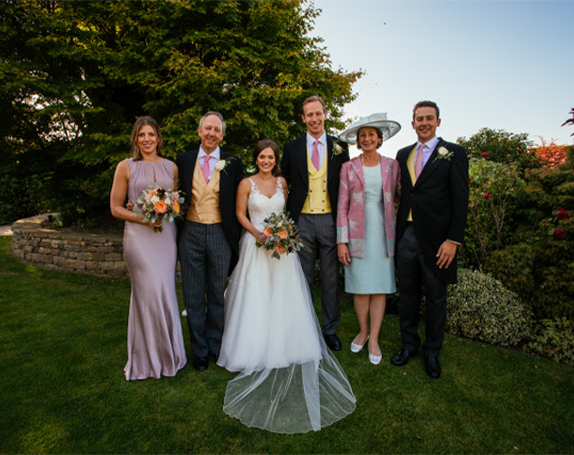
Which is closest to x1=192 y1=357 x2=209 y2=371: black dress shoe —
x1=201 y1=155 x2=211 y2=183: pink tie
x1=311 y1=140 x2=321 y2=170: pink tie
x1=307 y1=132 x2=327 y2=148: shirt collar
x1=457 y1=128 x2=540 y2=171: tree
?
x1=201 y1=155 x2=211 y2=183: pink tie

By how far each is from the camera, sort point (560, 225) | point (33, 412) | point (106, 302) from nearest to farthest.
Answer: point (33, 412) < point (560, 225) < point (106, 302)

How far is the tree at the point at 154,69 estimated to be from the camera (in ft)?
21.0

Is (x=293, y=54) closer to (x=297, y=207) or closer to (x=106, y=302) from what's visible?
(x=297, y=207)

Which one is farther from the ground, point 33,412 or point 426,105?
point 426,105

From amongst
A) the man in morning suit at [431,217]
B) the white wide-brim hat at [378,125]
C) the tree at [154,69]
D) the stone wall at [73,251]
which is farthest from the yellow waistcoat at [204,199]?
the stone wall at [73,251]

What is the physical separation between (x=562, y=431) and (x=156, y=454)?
3066 mm

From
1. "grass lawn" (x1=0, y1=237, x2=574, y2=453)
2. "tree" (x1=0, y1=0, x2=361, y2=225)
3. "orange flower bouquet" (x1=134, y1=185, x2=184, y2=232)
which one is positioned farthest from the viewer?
"tree" (x1=0, y1=0, x2=361, y2=225)

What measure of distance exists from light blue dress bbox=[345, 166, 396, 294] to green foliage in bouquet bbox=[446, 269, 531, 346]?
1.39 metres

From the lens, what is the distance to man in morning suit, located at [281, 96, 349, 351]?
3605 millimetres

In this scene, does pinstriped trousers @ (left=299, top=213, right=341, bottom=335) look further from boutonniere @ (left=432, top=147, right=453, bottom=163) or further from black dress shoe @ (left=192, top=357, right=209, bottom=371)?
black dress shoe @ (left=192, top=357, right=209, bottom=371)

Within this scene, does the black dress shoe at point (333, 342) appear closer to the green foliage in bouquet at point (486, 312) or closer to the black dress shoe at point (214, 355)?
the black dress shoe at point (214, 355)

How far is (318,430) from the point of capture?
2584 millimetres

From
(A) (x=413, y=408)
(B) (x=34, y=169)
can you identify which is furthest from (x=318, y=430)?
(B) (x=34, y=169)

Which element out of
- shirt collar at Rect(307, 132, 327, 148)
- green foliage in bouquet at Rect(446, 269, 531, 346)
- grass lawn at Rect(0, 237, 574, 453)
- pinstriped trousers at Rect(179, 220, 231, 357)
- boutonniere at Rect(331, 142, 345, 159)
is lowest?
grass lawn at Rect(0, 237, 574, 453)
